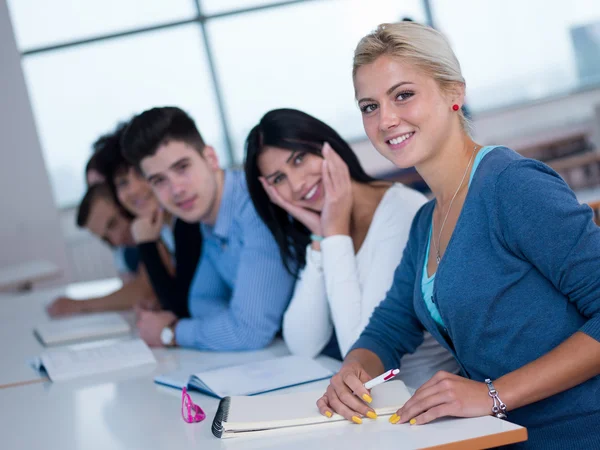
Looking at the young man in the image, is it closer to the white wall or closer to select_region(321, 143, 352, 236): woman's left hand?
select_region(321, 143, 352, 236): woman's left hand

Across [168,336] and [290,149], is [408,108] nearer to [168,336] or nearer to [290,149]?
[290,149]

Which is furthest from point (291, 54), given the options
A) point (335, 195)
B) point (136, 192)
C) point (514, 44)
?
point (335, 195)

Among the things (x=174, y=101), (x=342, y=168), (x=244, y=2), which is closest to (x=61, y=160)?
(x=174, y=101)

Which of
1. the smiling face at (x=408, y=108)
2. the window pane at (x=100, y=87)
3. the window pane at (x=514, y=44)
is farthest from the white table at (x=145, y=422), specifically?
the window pane at (x=514, y=44)

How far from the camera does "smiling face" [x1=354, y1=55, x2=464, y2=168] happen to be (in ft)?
4.86

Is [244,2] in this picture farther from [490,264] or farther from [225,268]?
[490,264]

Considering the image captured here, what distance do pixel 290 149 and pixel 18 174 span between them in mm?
4989

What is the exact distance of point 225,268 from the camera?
8.36 ft

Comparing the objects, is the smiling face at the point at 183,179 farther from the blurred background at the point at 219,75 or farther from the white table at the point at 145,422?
the blurred background at the point at 219,75

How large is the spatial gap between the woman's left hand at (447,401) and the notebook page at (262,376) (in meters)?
0.44

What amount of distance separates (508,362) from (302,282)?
80cm

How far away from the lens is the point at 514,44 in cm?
742

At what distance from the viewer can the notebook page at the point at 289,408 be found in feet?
4.22

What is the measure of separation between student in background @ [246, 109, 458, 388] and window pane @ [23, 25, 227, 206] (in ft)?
16.2
